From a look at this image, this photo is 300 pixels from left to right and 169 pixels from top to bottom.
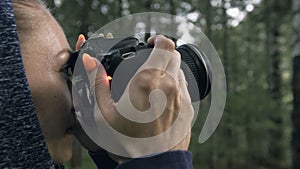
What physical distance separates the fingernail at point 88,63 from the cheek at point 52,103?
0.05 m

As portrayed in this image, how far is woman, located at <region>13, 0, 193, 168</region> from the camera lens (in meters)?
0.67

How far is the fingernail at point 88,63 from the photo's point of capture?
2.50ft

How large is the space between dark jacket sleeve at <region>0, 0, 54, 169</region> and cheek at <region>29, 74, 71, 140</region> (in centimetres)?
13

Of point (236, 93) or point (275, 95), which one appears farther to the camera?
point (275, 95)

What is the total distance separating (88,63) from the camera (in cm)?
77

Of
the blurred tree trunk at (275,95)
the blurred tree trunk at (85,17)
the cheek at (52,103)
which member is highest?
the cheek at (52,103)

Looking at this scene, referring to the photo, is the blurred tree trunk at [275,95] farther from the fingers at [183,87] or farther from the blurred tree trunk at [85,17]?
the fingers at [183,87]

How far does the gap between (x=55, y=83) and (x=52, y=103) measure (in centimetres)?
4

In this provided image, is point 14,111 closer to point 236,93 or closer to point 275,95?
point 236,93

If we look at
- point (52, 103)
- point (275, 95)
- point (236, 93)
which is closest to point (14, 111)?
point (52, 103)

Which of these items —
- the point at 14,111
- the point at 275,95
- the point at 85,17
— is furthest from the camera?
the point at 275,95

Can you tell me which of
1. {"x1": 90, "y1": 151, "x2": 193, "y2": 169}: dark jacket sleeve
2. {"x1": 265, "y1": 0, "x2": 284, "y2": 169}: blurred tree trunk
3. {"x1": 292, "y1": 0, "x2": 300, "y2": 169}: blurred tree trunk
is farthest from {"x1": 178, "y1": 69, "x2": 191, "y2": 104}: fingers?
{"x1": 265, "y1": 0, "x2": 284, "y2": 169}: blurred tree trunk

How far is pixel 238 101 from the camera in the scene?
843 centimetres

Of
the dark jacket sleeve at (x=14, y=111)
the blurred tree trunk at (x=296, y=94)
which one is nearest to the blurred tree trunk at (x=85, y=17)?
the blurred tree trunk at (x=296, y=94)
